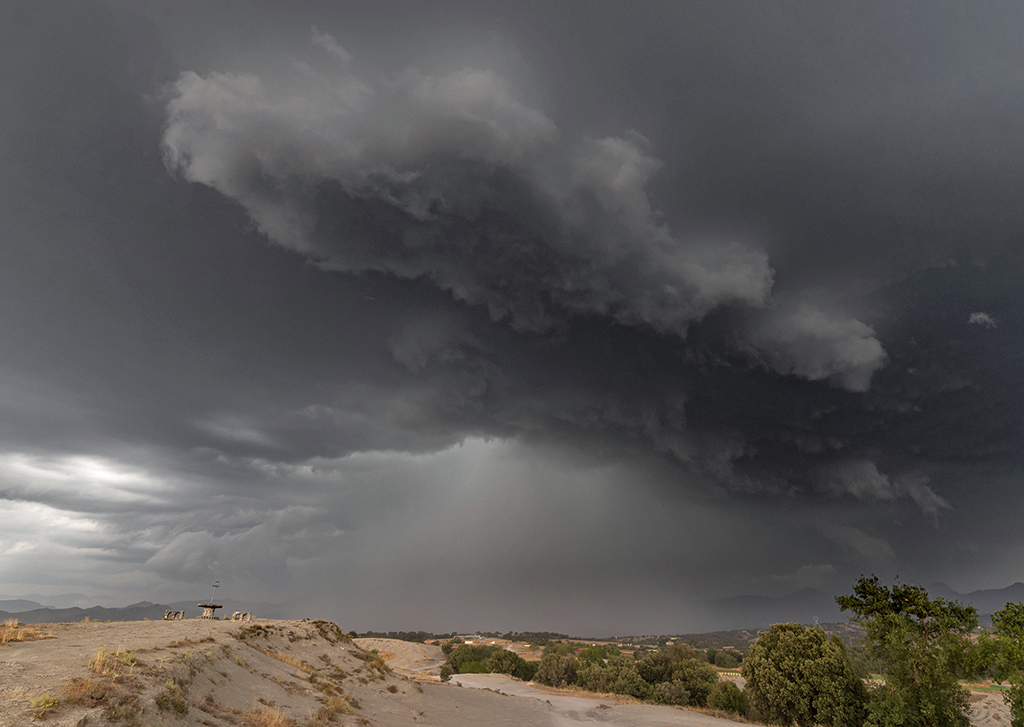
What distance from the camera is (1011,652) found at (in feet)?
83.2

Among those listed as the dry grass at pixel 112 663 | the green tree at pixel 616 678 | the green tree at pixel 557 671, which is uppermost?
the dry grass at pixel 112 663

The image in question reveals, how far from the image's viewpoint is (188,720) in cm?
1655

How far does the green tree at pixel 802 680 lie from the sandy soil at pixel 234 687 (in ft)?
18.5

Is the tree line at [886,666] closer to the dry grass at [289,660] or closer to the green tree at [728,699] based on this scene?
the green tree at [728,699]

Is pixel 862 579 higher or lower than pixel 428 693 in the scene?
higher

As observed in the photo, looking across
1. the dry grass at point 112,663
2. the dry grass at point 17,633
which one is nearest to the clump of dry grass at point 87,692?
the dry grass at point 112,663

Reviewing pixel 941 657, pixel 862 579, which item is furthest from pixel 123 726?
pixel 862 579

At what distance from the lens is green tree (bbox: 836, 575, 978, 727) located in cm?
2959

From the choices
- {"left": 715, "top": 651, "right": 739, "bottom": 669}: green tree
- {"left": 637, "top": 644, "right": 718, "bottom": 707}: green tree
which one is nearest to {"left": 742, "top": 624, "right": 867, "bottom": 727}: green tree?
{"left": 637, "top": 644, "right": 718, "bottom": 707}: green tree

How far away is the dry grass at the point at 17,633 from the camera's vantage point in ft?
72.6

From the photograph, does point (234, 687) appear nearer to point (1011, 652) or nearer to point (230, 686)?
point (230, 686)

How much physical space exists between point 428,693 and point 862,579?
37820 millimetres

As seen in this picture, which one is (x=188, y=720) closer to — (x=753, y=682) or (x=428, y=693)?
(x=428, y=693)

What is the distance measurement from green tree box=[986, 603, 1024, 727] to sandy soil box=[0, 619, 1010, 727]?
2244 cm
